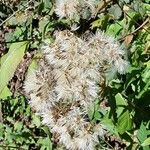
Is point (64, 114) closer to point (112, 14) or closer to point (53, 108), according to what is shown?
point (53, 108)

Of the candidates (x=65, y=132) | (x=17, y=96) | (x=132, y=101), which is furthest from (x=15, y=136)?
(x=65, y=132)

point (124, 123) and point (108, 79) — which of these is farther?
point (124, 123)

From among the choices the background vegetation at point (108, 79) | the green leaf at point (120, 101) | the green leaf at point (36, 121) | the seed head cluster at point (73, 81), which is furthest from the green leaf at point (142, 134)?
the green leaf at point (36, 121)

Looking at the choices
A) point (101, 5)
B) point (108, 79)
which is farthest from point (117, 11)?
point (108, 79)

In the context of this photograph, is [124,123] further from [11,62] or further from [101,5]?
[101,5]

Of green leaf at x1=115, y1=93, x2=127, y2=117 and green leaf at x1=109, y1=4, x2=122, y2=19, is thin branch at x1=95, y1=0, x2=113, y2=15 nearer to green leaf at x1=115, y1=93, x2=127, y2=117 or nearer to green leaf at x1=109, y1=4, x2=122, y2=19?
green leaf at x1=109, y1=4, x2=122, y2=19

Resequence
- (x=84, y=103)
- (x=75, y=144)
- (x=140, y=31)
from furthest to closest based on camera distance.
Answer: (x=140, y=31), (x=75, y=144), (x=84, y=103)
